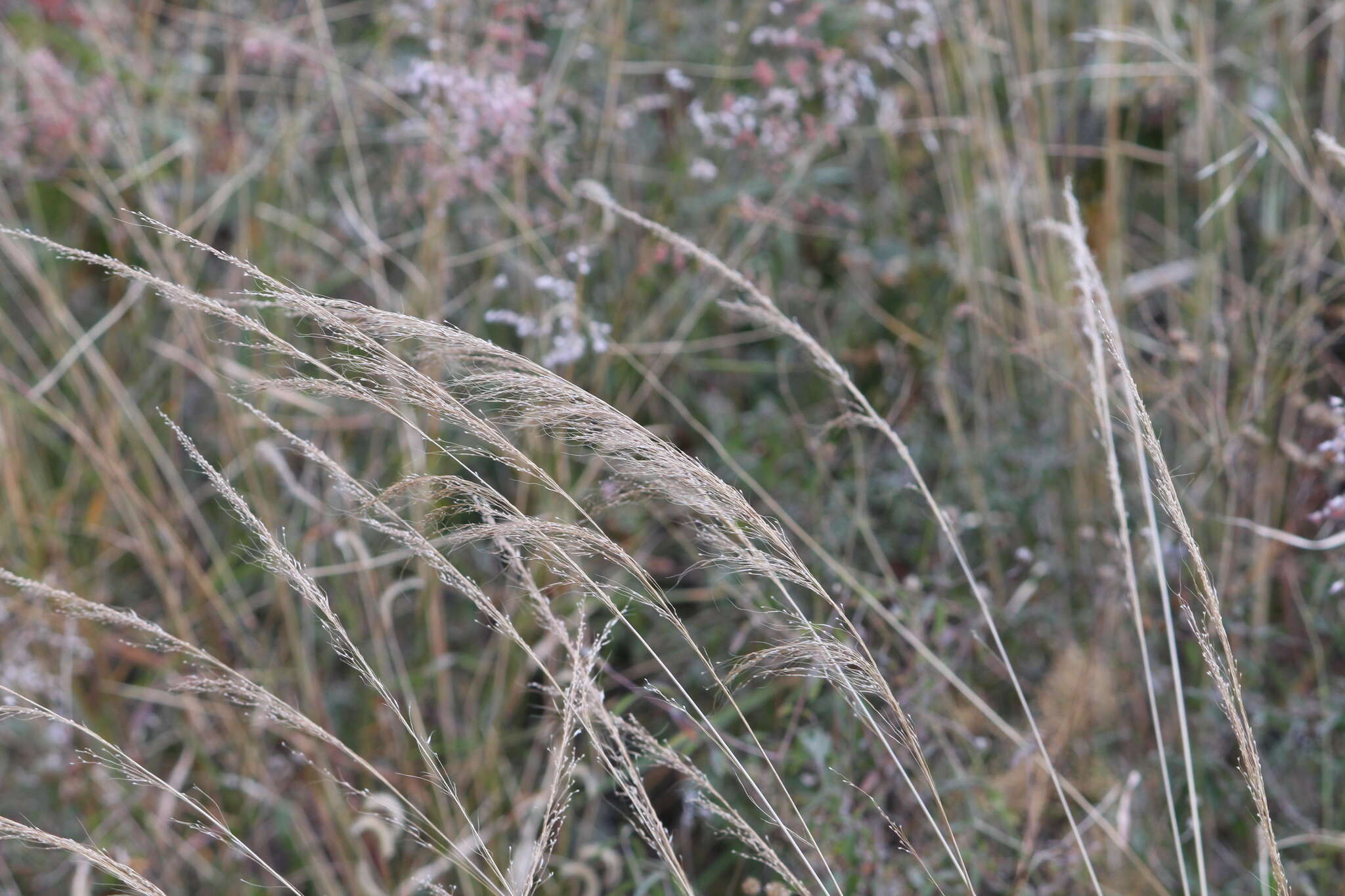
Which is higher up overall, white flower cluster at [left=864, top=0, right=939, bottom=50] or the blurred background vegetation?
white flower cluster at [left=864, top=0, right=939, bottom=50]

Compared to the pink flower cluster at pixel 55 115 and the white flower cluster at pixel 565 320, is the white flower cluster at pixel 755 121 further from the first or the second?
the pink flower cluster at pixel 55 115

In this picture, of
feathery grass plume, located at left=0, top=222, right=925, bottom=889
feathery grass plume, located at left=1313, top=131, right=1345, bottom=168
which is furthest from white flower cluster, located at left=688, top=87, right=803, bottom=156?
feathery grass plume, located at left=0, top=222, right=925, bottom=889

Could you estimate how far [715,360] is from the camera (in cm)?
232

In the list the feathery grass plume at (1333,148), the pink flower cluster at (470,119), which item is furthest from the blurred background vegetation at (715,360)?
the feathery grass plume at (1333,148)

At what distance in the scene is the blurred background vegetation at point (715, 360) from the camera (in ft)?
5.86

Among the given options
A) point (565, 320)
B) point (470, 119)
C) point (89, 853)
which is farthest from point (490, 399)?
point (470, 119)

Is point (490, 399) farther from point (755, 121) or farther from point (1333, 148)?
point (755, 121)

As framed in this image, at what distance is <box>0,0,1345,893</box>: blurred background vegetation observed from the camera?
5.86 ft

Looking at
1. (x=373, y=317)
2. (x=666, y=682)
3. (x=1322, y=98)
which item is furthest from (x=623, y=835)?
(x=1322, y=98)

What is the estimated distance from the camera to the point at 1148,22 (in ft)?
9.03

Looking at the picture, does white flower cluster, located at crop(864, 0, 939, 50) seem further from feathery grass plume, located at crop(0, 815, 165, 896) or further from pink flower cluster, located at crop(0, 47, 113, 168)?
feathery grass plume, located at crop(0, 815, 165, 896)

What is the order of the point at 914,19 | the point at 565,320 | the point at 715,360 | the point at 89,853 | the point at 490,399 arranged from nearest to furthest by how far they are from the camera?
the point at 89,853
the point at 490,399
the point at 565,320
the point at 715,360
the point at 914,19

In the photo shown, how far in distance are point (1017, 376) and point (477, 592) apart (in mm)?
1631

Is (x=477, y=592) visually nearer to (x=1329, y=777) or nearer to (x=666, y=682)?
(x=666, y=682)
